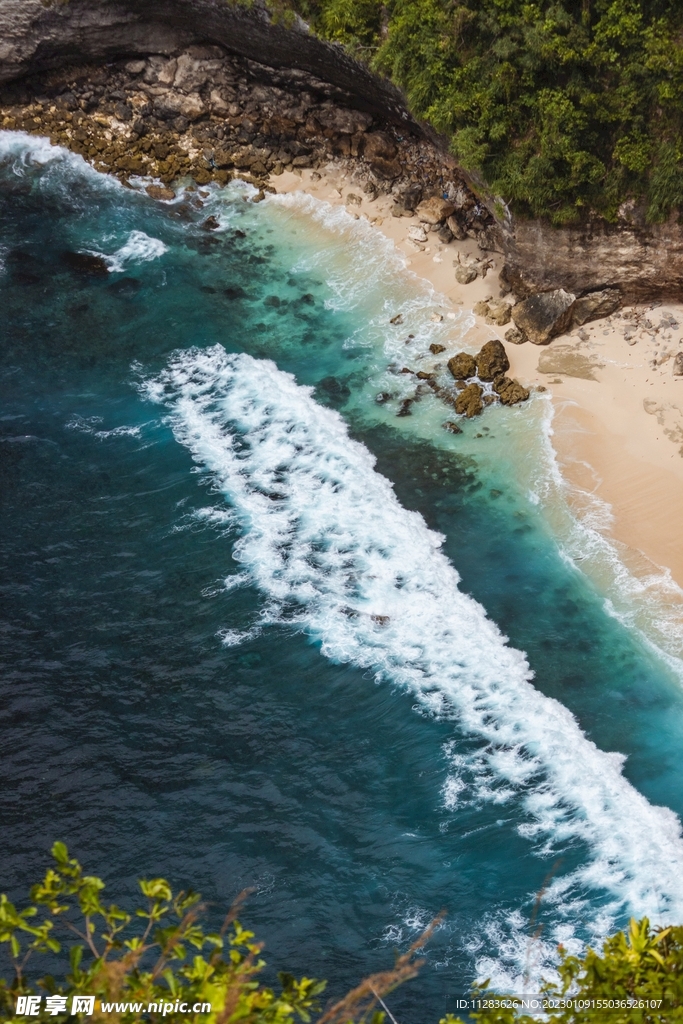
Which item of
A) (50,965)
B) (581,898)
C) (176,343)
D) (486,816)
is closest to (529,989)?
(581,898)

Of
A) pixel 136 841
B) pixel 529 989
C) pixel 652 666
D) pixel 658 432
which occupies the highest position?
pixel 658 432

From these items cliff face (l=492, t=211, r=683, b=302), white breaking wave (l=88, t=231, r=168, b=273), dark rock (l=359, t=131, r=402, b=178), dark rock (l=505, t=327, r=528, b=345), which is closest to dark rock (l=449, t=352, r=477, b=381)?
dark rock (l=505, t=327, r=528, b=345)

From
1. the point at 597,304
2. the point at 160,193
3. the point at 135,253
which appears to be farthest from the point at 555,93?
the point at 160,193

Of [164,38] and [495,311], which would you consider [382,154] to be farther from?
[164,38]

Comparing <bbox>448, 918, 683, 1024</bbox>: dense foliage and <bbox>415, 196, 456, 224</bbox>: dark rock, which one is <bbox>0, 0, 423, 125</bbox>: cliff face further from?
<bbox>448, 918, 683, 1024</bbox>: dense foliage

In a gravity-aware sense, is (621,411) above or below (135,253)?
above

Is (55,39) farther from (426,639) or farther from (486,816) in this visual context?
(486,816)

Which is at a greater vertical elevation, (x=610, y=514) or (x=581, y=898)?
(x=610, y=514)
